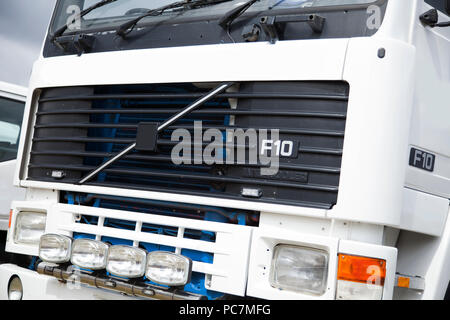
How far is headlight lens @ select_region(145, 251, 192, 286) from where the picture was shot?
2.83 meters

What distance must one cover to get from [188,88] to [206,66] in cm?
24

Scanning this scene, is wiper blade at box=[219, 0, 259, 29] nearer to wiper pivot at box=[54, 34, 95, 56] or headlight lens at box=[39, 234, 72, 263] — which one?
wiper pivot at box=[54, 34, 95, 56]

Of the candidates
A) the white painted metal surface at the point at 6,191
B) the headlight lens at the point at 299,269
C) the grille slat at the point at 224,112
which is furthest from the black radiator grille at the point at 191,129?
the white painted metal surface at the point at 6,191

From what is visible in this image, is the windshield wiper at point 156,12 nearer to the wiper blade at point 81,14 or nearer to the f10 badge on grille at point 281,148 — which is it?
the wiper blade at point 81,14

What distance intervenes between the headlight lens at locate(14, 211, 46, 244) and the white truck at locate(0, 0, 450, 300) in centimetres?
2

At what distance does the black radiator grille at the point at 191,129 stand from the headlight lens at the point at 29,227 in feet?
0.85

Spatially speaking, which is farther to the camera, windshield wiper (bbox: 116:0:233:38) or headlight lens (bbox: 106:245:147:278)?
windshield wiper (bbox: 116:0:233:38)

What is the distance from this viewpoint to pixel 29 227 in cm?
368

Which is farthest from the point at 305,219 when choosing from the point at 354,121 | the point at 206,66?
the point at 206,66

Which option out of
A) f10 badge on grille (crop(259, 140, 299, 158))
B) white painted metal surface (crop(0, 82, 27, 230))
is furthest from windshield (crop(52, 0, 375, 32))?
white painted metal surface (crop(0, 82, 27, 230))

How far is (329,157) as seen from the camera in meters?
Result: 2.71

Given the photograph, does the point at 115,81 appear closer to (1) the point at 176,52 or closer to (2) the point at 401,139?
(1) the point at 176,52

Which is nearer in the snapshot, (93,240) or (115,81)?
(93,240)

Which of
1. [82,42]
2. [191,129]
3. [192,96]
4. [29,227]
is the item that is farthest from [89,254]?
[82,42]
